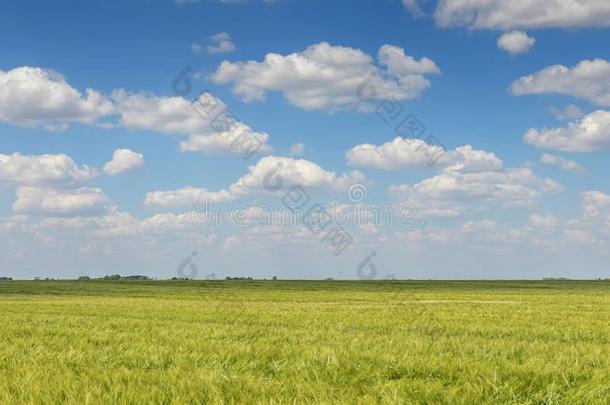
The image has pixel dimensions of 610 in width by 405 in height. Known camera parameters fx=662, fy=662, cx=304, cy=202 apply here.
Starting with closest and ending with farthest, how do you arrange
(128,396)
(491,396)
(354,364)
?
(128,396), (491,396), (354,364)

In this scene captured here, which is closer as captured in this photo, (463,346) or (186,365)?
(186,365)

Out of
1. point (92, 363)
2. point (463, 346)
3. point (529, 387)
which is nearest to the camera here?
point (529, 387)

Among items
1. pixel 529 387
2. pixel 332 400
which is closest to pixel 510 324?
pixel 529 387

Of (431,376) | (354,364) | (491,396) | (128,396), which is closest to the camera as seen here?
(128,396)

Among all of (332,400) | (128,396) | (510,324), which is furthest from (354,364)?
(510,324)

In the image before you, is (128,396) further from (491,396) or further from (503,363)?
(503,363)

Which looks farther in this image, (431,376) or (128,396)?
(431,376)

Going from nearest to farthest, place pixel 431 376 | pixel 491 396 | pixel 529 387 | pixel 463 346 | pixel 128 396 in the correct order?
1. pixel 128 396
2. pixel 491 396
3. pixel 529 387
4. pixel 431 376
5. pixel 463 346

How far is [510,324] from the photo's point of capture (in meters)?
20.4

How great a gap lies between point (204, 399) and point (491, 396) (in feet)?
9.61

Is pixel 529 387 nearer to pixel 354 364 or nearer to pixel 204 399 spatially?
pixel 354 364

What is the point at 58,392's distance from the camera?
6.75 meters

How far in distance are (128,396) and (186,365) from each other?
7.77 ft

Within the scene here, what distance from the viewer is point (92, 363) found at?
9.37 m
